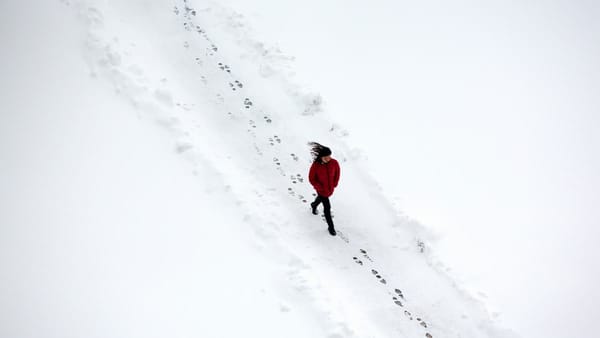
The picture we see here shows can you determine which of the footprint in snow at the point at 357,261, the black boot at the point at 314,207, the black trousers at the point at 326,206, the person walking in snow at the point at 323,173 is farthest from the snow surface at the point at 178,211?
the person walking in snow at the point at 323,173

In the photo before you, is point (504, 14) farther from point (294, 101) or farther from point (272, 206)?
point (272, 206)

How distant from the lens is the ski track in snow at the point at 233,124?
20.7ft

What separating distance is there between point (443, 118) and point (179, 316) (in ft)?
22.8

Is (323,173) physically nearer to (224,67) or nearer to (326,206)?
(326,206)

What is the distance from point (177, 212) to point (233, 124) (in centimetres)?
246

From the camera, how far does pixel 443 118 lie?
927cm

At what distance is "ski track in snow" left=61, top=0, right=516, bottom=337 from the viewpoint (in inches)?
249

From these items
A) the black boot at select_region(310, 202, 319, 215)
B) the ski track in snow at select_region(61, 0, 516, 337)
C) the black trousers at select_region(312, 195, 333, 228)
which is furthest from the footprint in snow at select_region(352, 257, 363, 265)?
the black boot at select_region(310, 202, 319, 215)

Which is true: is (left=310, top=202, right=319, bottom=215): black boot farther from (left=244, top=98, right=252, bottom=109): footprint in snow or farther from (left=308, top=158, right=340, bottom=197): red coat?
(left=244, top=98, right=252, bottom=109): footprint in snow

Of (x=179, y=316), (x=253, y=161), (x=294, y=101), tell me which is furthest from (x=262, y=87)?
(x=179, y=316)

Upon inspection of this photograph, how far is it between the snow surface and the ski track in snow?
0.03 m

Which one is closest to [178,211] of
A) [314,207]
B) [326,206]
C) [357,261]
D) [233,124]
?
[314,207]

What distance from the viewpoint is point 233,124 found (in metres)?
8.18

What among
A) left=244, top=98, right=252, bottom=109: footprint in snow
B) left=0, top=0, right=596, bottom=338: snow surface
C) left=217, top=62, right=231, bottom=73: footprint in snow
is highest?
left=217, top=62, right=231, bottom=73: footprint in snow
